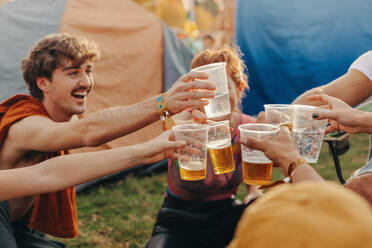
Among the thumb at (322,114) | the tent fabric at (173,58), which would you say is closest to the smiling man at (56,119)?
the thumb at (322,114)

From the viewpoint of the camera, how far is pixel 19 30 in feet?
12.4

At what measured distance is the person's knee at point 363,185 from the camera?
1345 mm

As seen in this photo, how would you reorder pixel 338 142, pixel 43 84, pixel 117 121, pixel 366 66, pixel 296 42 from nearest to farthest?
pixel 117 121 < pixel 366 66 < pixel 43 84 < pixel 338 142 < pixel 296 42

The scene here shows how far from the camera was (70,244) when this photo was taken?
9.71ft

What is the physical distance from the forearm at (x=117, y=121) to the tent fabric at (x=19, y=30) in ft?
→ 7.30

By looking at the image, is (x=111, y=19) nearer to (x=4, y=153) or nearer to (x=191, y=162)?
(x=4, y=153)

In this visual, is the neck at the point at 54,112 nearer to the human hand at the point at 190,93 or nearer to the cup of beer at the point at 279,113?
the human hand at the point at 190,93

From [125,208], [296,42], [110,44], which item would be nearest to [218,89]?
[125,208]

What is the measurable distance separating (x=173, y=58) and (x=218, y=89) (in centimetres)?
335

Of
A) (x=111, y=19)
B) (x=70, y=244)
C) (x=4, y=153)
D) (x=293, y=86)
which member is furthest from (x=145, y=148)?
(x=293, y=86)

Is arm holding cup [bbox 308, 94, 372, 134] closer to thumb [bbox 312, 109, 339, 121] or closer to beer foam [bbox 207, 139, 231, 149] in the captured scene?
thumb [bbox 312, 109, 339, 121]

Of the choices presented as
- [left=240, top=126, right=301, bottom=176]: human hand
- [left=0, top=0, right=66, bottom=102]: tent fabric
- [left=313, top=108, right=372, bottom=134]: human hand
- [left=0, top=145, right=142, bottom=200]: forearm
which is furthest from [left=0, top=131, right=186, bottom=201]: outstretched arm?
[left=0, top=0, right=66, bottom=102]: tent fabric

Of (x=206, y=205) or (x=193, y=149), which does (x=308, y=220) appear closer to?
(x=193, y=149)

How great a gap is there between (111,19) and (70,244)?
9.96 ft
